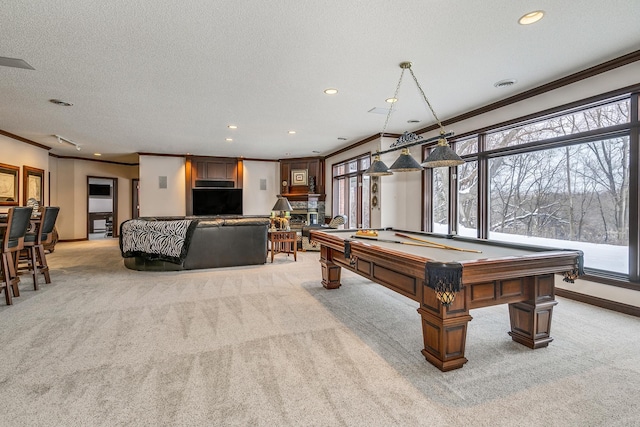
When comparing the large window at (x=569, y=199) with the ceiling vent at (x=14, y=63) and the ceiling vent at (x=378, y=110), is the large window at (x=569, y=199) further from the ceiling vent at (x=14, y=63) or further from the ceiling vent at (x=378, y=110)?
the ceiling vent at (x=14, y=63)

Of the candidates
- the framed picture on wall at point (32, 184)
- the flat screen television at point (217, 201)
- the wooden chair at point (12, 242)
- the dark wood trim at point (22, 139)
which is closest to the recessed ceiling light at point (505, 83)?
the wooden chair at point (12, 242)

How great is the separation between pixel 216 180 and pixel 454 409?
28.3 feet

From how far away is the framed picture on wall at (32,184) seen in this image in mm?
6785

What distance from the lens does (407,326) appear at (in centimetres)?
280

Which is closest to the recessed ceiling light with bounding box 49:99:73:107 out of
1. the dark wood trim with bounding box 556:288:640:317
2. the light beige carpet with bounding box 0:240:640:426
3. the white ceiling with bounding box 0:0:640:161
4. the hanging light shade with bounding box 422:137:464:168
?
the white ceiling with bounding box 0:0:640:161

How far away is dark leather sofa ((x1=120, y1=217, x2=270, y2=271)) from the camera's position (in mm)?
5145

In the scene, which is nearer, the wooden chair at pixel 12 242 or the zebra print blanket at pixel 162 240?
the wooden chair at pixel 12 242

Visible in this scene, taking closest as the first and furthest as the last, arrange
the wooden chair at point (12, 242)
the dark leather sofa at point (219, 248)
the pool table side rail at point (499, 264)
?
1. the pool table side rail at point (499, 264)
2. the wooden chair at point (12, 242)
3. the dark leather sofa at point (219, 248)

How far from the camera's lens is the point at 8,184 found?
6.29 metres

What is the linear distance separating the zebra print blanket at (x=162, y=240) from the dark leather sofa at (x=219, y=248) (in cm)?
8

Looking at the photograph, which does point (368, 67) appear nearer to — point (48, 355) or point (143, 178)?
point (48, 355)

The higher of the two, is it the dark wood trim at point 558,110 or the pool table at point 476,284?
the dark wood trim at point 558,110

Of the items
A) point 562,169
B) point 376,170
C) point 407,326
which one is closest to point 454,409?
point 407,326

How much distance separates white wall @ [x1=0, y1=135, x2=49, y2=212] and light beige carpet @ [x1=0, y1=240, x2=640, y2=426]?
14.9 ft
